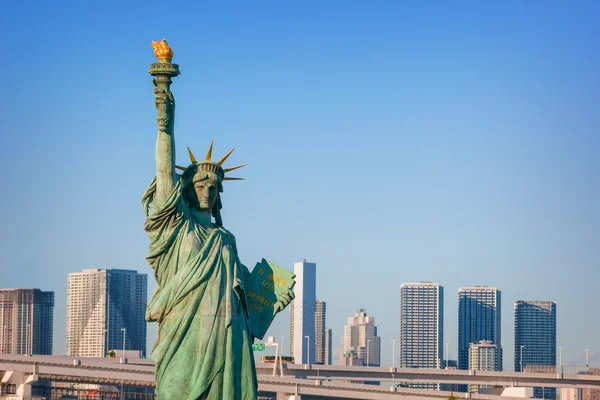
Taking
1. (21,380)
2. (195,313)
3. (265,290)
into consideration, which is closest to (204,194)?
(265,290)

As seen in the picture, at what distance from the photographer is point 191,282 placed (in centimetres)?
3033

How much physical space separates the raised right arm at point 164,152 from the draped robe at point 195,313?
198 millimetres

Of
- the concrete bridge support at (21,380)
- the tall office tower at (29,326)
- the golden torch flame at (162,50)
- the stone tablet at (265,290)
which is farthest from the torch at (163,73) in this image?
the tall office tower at (29,326)

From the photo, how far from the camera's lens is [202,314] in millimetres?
30328

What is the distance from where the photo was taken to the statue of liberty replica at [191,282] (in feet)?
99.3

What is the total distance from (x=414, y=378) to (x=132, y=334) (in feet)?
218

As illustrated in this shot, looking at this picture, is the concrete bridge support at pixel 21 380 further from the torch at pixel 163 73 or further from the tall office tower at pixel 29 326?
the tall office tower at pixel 29 326

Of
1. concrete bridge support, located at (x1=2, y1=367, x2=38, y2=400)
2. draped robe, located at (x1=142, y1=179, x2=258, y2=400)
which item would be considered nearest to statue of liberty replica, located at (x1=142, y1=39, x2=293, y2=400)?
draped robe, located at (x1=142, y1=179, x2=258, y2=400)

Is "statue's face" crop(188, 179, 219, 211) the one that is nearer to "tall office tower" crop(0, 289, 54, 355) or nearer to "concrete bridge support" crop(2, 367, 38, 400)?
"concrete bridge support" crop(2, 367, 38, 400)

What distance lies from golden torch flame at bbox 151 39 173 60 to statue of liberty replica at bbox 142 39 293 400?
21mm

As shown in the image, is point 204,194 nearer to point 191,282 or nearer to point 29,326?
point 191,282

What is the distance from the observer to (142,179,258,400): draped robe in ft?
99.3

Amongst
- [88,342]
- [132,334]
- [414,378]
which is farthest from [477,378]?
[88,342]

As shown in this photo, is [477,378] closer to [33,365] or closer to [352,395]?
[352,395]
